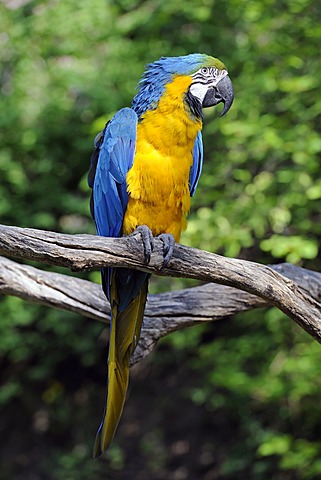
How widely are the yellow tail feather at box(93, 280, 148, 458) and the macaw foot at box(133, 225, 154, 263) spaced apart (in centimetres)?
22

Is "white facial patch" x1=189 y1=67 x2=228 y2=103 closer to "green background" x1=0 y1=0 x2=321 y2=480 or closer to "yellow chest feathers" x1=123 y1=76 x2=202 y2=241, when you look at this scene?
"yellow chest feathers" x1=123 y1=76 x2=202 y2=241

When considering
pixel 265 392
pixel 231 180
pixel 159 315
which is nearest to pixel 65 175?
pixel 231 180

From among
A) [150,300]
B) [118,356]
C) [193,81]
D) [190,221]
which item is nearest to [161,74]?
[193,81]

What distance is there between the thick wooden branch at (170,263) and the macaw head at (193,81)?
487mm

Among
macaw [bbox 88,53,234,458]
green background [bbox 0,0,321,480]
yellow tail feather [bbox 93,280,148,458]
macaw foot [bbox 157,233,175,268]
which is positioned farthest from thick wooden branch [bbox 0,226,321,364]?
green background [bbox 0,0,321,480]

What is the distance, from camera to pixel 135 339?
2.25 meters

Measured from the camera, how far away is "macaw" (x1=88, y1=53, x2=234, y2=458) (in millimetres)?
2186

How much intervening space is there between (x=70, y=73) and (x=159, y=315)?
2082mm

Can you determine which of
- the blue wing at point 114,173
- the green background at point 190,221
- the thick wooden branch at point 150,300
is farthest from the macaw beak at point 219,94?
the green background at point 190,221

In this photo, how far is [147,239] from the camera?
2018 millimetres

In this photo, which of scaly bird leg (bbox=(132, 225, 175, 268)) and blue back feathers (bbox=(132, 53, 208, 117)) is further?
blue back feathers (bbox=(132, 53, 208, 117))

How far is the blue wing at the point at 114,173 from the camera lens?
7.30ft

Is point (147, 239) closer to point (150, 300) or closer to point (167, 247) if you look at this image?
point (167, 247)

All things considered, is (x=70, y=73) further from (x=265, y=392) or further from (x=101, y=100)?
(x=265, y=392)
